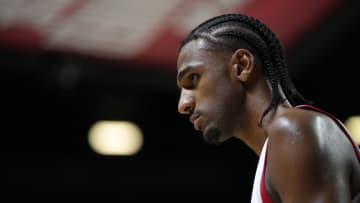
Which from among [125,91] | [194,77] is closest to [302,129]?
[194,77]

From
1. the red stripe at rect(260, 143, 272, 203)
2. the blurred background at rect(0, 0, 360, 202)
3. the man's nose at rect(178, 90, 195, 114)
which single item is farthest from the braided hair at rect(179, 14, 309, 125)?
the blurred background at rect(0, 0, 360, 202)

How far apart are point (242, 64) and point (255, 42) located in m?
0.09

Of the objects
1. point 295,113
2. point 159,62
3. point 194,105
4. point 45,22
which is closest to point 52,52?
point 45,22


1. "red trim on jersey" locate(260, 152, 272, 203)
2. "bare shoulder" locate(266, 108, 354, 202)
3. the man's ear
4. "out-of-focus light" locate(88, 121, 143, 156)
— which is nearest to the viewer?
"bare shoulder" locate(266, 108, 354, 202)

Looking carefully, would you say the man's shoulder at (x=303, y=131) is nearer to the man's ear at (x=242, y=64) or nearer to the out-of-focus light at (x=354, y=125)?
the man's ear at (x=242, y=64)

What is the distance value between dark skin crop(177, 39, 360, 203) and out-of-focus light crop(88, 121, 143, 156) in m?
4.82

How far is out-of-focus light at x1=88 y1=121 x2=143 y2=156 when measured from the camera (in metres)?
6.72

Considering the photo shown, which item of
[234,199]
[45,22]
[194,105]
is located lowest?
[234,199]

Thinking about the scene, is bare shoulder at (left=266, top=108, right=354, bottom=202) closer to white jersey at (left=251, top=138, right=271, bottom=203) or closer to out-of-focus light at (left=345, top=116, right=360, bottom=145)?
white jersey at (left=251, top=138, right=271, bottom=203)

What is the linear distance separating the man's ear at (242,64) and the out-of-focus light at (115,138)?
493cm

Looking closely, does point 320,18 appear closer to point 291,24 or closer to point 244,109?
point 291,24

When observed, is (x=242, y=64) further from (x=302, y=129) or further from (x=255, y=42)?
(x=302, y=129)

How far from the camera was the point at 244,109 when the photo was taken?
1.88 meters

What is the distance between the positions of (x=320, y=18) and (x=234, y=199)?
2438 mm
